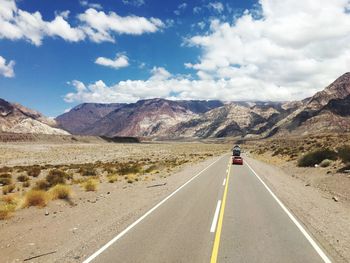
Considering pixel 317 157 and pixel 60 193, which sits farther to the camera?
pixel 317 157

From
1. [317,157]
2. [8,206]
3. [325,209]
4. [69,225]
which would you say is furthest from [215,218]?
[317,157]

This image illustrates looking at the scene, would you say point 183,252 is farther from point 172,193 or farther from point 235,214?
point 172,193

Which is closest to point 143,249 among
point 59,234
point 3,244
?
point 59,234

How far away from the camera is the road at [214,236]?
8.24 meters

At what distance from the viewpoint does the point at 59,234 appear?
10.6 metres

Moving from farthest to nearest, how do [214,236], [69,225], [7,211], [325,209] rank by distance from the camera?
[325,209], [7,211], [69,225], [214,236]

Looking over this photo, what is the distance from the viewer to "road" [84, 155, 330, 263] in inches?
324

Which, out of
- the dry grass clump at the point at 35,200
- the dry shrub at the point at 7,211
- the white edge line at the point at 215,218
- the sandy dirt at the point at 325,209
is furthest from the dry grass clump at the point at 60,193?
the sandy dirt at the point at 325,209

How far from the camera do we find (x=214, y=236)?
9.93 meters

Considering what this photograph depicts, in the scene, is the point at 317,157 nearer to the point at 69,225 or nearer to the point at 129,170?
the point at 129,170

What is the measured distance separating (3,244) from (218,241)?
5839 millimetres

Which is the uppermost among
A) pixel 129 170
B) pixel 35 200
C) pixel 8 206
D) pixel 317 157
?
pixel 317 157

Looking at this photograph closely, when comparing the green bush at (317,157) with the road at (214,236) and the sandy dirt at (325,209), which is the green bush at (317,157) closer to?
the sandy dirt at (325,209)

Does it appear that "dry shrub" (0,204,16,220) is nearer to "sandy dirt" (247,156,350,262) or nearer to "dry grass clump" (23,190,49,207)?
"dry grass clump" (23,190,49,207)
